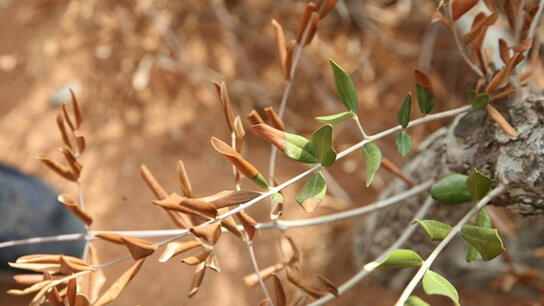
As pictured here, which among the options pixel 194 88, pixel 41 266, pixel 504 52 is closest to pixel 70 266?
pixel 41 266

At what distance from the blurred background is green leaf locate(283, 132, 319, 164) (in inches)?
29.9

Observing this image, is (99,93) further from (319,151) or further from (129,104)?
(319,151)

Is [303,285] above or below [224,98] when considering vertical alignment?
below

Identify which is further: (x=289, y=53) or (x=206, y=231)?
(x=289, y=53)

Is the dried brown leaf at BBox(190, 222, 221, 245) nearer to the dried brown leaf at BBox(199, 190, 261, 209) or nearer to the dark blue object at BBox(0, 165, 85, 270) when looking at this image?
the dried brown leaf at BBox(199, 190, 261, 209)

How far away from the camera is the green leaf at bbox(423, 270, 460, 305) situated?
0.57 metres

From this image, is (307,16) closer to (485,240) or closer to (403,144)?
(403,144)

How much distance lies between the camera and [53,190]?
1.45 metres

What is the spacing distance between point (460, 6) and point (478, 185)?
24 centimetres

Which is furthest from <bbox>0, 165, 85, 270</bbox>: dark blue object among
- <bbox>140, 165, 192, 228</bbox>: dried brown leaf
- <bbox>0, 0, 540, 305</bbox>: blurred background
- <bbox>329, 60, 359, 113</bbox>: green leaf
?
<bbox>329, 60, 359, 113</bbox>: green leaf

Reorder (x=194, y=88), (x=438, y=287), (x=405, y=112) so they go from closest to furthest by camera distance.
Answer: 1. (x=438, y=287)
2. (x=405, y=112)
3. (x=194, y=88)

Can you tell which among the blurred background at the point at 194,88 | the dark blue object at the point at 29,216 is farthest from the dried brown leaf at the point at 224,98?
the dark blue object at the point at 29,216

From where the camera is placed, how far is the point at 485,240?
1.96 feet

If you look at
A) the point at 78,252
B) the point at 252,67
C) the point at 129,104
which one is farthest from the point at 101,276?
the point at 252,67
